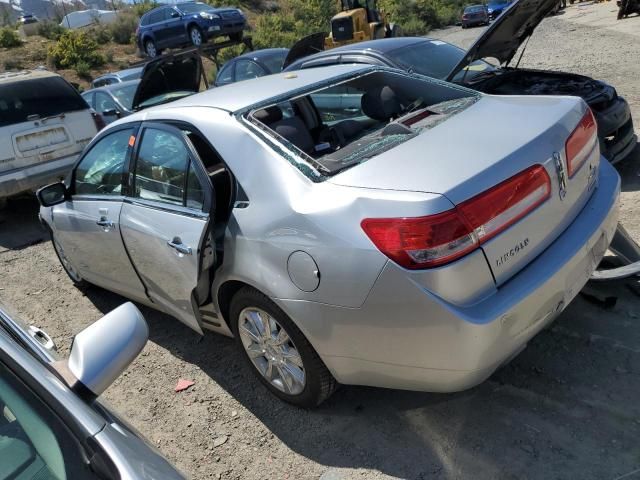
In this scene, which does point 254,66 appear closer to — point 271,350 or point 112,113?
point 112,113

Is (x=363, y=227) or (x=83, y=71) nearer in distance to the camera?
(x=363, y=227)

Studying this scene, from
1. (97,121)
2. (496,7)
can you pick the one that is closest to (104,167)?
(97,121)

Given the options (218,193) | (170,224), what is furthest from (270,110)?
(170,224)

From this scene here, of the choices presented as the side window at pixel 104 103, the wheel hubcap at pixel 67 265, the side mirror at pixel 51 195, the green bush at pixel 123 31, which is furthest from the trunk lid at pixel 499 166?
the green bush at pixel 123 31

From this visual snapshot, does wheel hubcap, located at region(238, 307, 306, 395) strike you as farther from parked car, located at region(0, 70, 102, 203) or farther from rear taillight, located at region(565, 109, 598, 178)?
parked car, located at region(0, 70, 102, 203)

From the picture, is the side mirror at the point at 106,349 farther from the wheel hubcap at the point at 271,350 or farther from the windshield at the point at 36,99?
the windshield at the point at 36,99

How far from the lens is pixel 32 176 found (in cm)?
719

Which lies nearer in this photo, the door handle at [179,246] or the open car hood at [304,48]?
the door handle at [179,246]

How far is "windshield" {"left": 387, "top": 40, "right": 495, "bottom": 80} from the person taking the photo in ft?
19.5

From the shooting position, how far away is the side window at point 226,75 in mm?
10023

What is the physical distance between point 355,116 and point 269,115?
1072 millimetres

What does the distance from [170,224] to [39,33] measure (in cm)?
3686

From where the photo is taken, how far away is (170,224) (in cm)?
319

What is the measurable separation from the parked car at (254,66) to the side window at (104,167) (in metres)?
5.87
